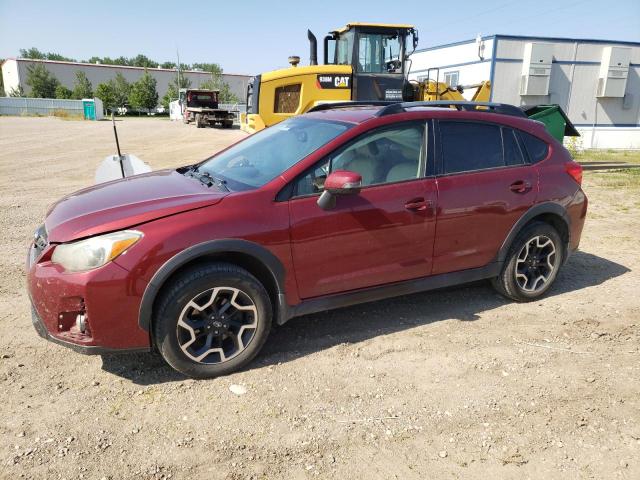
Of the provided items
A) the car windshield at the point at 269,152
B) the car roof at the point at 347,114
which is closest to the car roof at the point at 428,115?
the car roof at the point at 347,114

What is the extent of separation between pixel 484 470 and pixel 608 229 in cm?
599

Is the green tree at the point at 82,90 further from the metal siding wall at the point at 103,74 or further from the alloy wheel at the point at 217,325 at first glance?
the alloy wheel at the point at 217,325

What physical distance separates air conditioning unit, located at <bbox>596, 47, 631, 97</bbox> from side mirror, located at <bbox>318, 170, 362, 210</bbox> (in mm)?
25341

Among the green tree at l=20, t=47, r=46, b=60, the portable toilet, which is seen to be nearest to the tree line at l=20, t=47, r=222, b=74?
the green tree at l=20, t=47, r=46, b=60

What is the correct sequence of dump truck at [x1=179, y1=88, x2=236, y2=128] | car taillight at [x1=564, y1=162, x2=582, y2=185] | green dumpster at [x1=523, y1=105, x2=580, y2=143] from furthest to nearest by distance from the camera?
1. dump truck at [x1=179, y1=88, x2=236, y2=128]
2. green dumpster at [x1=523, y1=105, x2=580, y2=143]
3. car taillight at [x1=564, y1=162, x2=582, y2=185]

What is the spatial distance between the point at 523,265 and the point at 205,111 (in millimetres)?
34548

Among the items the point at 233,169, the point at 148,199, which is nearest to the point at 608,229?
the point at 233,169

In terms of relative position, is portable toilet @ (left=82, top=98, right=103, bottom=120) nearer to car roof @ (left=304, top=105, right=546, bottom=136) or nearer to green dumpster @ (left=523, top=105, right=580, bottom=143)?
green dumpster @ (left=523, top=105, right=580, bottom=143)

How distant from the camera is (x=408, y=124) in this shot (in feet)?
12.7

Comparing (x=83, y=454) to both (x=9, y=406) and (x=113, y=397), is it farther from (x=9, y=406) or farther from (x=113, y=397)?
(x=9, y=406)

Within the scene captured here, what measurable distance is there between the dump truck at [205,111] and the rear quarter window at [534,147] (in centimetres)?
3300

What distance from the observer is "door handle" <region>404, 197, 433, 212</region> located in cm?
367

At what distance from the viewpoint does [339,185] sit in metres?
3.18

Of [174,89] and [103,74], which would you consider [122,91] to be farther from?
[103,74]
